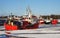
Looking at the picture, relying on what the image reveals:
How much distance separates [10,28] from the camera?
20.3m

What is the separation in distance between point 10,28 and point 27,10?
1949 centimetres

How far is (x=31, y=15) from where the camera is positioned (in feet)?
132

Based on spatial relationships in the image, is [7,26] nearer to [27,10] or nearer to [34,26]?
[34,26]

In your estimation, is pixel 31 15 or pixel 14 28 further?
pixel 31 15

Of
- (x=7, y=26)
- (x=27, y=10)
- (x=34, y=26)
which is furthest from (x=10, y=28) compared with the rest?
(x=27, y=10)

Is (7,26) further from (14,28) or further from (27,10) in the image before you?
(27,10)

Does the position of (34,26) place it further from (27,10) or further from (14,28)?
A: (27,10)

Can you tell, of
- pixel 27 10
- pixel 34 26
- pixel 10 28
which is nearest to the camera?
pixel 10 28

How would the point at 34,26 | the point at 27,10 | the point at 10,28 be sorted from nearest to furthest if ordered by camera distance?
the point at 10,28 < the point at 34,26 < the point at 27,10

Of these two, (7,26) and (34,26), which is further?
(34,26)

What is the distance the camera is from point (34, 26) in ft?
77.0

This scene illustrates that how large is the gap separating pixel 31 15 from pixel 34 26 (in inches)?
659

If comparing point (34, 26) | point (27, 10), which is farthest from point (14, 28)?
point (27, 10)

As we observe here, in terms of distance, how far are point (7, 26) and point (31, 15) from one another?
19.9 meters
